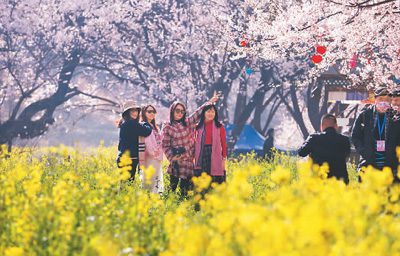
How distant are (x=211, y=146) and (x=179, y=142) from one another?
1.81 feet

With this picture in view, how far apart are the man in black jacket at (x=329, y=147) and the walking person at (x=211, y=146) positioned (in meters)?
1.72

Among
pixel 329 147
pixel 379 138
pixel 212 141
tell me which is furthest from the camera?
pixel 212 141

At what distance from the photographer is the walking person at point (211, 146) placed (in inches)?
399

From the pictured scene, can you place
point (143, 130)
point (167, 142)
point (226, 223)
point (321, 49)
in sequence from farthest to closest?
point (321, 49)
point (167, 142)
point (143, 130)
point (226, 223)

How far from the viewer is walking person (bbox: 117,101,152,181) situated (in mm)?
10438

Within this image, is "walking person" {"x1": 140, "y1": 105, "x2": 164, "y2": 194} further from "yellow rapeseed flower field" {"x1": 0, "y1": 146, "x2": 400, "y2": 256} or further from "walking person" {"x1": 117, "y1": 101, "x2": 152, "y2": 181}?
"yellow rapeseed flower field" {"x1": 0, "y1": 146, "x2": 400, "y2": 256}

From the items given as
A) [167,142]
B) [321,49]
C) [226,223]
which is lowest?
[226,223]

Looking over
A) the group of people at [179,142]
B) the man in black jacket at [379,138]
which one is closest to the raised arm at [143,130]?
the group of people at [179,142]

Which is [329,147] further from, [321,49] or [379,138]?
[321,49]

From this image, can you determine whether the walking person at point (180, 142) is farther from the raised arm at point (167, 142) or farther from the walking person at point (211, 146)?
the walking person at point (211, 146)

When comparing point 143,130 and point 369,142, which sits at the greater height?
point 143,130

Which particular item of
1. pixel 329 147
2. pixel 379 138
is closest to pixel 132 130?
pixel 329 147

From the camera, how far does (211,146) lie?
10141 millimetres

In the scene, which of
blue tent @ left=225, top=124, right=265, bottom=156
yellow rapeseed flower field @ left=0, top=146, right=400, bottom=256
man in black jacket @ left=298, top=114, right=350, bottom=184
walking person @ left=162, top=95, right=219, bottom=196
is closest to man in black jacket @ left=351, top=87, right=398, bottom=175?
man in black jacket @ left=298, top=114, right=350, bottom=184
